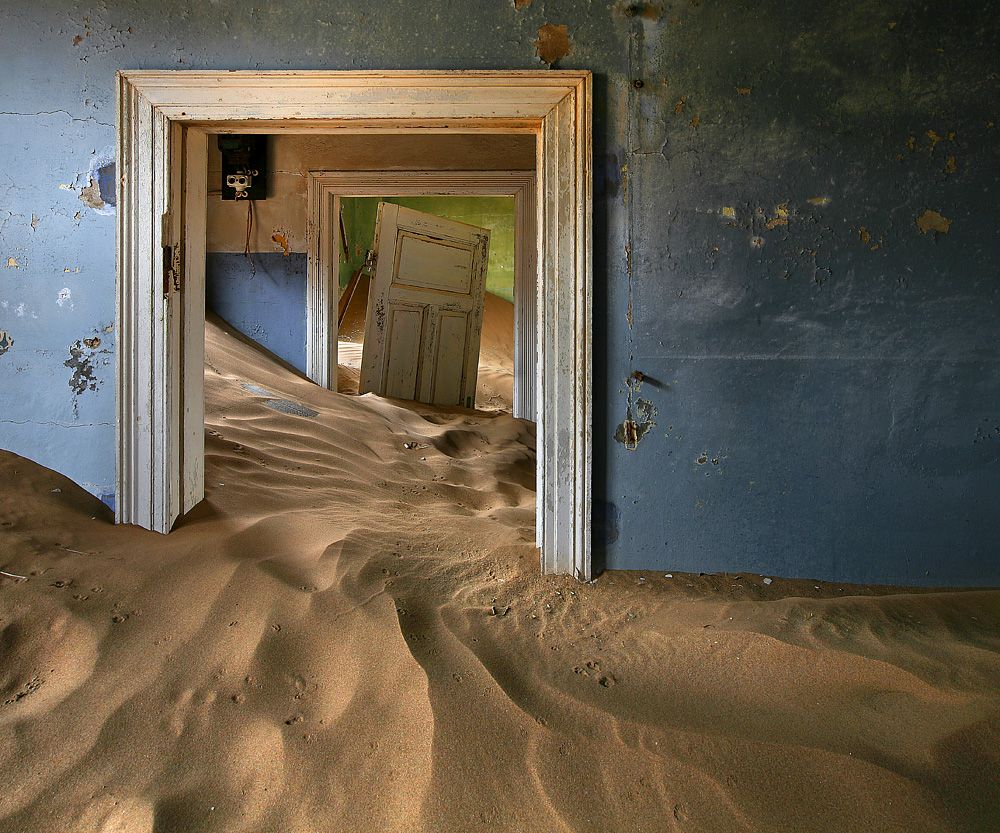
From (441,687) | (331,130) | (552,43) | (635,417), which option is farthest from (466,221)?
(441,687)

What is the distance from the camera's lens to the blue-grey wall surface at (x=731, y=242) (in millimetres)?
2469

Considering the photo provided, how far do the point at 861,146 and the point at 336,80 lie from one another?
1.82 meters

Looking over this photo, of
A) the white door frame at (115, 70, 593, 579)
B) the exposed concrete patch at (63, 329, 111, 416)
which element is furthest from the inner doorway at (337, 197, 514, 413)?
the exposed concrete patch at (63, 329, 111, 416)

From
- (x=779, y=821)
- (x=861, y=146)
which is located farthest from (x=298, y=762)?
(x=861, y=146)

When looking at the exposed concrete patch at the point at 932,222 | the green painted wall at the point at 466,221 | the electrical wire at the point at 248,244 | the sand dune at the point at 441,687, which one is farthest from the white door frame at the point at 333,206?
the green painted wall at the point at 466,221

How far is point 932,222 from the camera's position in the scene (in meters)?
2.48

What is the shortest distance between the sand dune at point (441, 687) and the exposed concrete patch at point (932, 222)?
1.25 meters

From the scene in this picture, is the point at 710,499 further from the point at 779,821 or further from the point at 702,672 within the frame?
the point at 779,821

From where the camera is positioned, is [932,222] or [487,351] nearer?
[932,222]

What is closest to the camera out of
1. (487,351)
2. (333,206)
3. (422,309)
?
(333,206)

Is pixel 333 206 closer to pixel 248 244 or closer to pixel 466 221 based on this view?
pixel 248 244

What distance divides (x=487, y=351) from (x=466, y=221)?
2142 millimetres

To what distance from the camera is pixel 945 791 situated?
1429 mm

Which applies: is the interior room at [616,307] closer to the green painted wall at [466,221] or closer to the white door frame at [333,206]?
the white door frame at [333,206]
